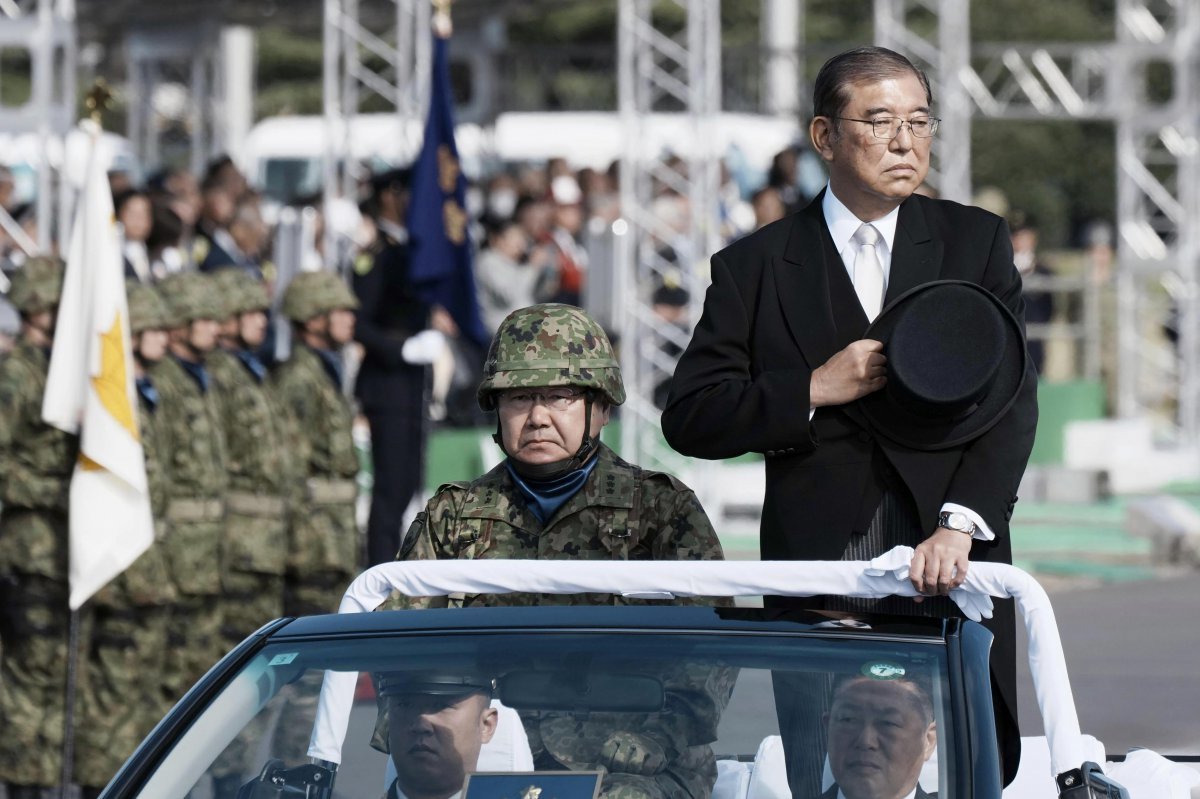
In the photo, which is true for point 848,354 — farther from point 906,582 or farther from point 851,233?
point 906,582

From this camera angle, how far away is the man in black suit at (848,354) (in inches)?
165

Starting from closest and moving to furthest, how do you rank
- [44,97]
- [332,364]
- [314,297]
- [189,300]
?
[189,300]
[332,364]
[314,297]
[44,97]

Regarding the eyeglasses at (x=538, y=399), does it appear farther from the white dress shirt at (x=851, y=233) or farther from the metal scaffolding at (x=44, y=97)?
the metal scaffolding at (x=44, y=97)

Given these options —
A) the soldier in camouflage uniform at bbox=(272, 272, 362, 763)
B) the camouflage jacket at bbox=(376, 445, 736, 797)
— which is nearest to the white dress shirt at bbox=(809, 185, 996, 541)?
the camouflage jacket at bbox=(376, 445, 736, 797)

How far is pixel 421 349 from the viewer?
1237cm

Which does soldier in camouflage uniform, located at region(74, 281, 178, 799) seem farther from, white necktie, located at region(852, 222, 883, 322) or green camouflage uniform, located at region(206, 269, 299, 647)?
white necktie, located at region(852, 222, 883, 322)

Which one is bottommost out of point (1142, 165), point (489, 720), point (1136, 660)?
point (1136, 660)

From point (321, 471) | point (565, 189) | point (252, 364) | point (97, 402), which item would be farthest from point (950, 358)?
point (565, 189)

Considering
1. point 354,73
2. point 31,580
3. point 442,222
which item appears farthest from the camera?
point 354,73

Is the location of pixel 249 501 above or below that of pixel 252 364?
below

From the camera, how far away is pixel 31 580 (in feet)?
27.6

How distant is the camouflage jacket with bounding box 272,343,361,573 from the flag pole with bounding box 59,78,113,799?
71.6 inches

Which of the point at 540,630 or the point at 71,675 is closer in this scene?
the point at 540,630

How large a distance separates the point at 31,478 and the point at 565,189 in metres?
12.3
